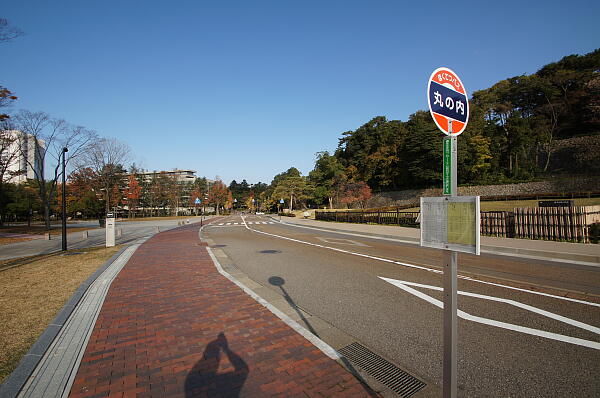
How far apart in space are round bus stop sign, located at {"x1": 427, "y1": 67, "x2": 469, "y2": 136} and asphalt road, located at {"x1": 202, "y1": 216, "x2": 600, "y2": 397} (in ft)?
8.22

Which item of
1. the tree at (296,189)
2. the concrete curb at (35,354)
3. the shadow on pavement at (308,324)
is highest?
the tree at (296,189)

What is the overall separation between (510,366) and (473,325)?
1117mm

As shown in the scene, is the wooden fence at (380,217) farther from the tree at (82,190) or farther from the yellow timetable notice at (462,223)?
the tree at (82,190)

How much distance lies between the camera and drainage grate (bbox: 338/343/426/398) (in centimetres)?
279

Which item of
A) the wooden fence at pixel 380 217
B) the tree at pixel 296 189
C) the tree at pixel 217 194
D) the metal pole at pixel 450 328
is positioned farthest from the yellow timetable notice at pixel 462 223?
the tree at pixel 217 194

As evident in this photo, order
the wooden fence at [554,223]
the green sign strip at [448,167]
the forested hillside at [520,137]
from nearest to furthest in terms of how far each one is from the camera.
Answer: the green sign strip at [448,167] < the wooden fence at [554,223] < the forested hillside at [520,137]

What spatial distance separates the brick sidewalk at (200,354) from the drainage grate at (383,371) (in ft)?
0.86

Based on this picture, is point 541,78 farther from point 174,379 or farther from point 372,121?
point 174,379

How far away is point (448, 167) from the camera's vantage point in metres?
2.25

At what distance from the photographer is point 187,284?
6.63m

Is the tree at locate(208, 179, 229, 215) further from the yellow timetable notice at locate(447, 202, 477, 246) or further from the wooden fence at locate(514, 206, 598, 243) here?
the yellow timetable notice at locate(447, 202, 477, 246)

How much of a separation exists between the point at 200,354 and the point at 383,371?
211 centimetres

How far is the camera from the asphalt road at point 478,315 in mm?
2990

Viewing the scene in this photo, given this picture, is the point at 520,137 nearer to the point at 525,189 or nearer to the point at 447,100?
the point at 525,189
